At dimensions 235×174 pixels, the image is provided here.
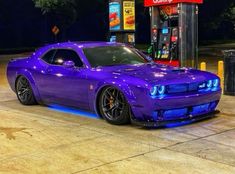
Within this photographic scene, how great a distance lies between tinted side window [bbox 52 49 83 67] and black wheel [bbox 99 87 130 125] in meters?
0.98

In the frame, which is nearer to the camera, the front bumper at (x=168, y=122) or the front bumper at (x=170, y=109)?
the front bumper at (x=170, y=109)

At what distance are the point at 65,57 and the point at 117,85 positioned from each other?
1905mm

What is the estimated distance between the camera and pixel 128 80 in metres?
7.48

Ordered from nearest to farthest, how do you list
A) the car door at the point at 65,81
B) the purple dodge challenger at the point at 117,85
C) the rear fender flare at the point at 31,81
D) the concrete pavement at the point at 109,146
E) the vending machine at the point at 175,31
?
the concrete pavement at the point at 109,146 < the purple dodge challenger at the point at 117,85 < the car door at the point at 65,81 < the rear fender flare at the point at 31,81 < the vending machine at the point at 175,31

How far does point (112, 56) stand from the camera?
876 centimetres

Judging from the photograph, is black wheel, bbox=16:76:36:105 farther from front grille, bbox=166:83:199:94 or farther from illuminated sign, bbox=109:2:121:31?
front grille, bbox=166:83:199:94

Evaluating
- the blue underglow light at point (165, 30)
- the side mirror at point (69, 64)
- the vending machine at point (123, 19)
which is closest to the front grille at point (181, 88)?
the side mirror at point (69, 64)

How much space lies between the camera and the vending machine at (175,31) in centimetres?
1238

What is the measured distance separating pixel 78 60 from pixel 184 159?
3.54 m

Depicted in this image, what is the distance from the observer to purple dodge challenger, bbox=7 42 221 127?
7298 millimetres

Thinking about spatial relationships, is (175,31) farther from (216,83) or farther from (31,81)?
(216,83)

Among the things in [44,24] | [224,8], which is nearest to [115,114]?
[224,8]

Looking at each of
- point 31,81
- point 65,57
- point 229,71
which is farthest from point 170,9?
point 31,81

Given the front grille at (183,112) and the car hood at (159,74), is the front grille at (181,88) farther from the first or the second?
the front grille at (183,112)
